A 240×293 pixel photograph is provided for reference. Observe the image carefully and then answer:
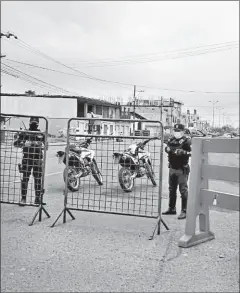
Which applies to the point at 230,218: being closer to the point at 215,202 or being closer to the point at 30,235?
the point at 30,235

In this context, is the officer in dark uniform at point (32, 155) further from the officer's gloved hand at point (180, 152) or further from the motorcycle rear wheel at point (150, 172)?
the officer's gloved hand at point (180, 152)

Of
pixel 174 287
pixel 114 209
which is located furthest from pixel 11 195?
pixel 174 287

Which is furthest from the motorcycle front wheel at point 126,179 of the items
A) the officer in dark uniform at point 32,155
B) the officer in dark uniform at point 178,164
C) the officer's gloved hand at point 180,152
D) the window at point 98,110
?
the window at point 98,110

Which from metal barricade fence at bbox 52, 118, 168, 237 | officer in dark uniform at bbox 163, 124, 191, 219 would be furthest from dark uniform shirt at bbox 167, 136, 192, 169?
metal barricade fence at bbox 52, 118, 168, 237

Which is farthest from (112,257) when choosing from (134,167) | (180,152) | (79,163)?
(79,163)

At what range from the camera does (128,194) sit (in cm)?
508

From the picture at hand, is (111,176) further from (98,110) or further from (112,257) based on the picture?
(98,110)

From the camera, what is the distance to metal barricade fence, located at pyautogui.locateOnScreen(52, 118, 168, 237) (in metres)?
4.35

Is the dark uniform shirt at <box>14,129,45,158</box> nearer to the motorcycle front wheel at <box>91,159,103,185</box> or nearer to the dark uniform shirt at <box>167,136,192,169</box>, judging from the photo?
the motorcycle front wheel at <box>91,159,103,185</box>

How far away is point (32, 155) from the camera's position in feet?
15.4

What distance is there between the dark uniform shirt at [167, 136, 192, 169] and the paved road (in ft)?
2.24

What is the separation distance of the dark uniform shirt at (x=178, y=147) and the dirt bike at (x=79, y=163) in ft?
4.13

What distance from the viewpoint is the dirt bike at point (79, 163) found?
5.25m

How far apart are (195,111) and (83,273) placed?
149 cm
